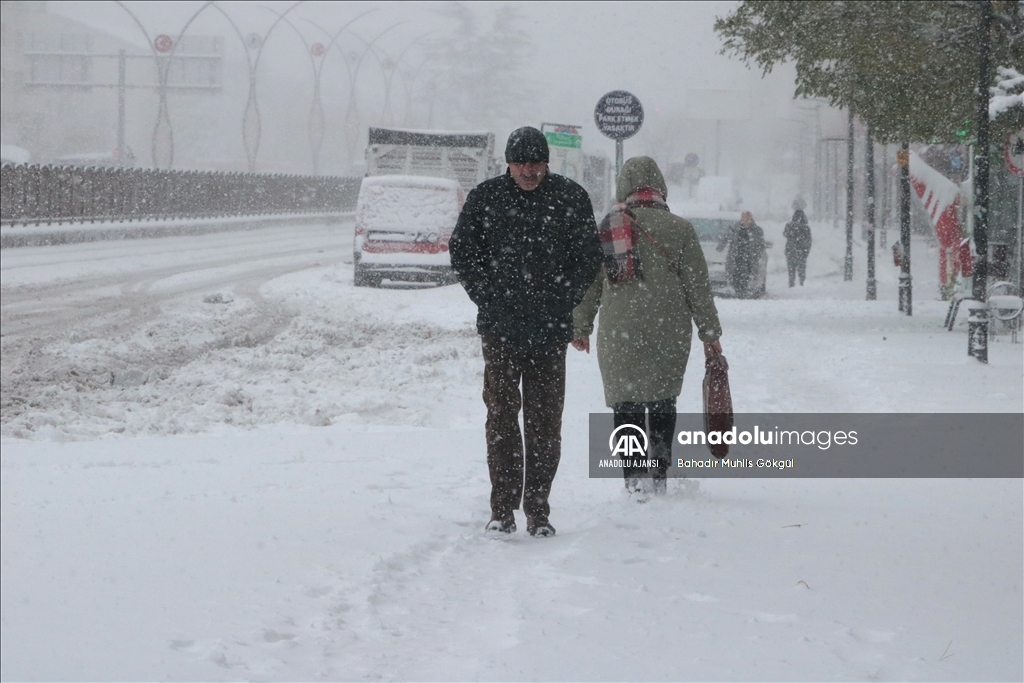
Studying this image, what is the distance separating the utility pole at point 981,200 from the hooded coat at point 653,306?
7.09 metres

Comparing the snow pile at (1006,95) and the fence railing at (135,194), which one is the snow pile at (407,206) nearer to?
the snow pile at (1006,95)

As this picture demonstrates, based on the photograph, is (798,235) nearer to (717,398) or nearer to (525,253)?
(717,398)

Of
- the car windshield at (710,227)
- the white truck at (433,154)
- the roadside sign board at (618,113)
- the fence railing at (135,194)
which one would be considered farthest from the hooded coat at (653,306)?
the fence railing at (135,194)

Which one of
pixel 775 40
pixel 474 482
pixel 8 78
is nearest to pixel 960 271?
pixel 775 40

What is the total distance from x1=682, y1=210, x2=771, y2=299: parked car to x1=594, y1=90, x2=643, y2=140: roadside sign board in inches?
319

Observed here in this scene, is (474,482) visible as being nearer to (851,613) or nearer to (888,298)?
(851,613)

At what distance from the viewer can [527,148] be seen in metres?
5.17

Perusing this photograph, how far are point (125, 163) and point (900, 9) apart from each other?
58482 mm

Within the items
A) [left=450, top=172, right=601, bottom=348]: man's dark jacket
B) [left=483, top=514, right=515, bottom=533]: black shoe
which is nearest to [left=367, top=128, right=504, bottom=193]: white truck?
[left=483, top=514, right=515, bottom=533]: black shoe

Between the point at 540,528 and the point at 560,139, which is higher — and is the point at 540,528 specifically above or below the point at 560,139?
below

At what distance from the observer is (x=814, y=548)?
18.0 ft

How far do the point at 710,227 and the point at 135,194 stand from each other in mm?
18275

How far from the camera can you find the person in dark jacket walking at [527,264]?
528cm

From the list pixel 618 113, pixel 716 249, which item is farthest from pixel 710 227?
pixel 618 113
